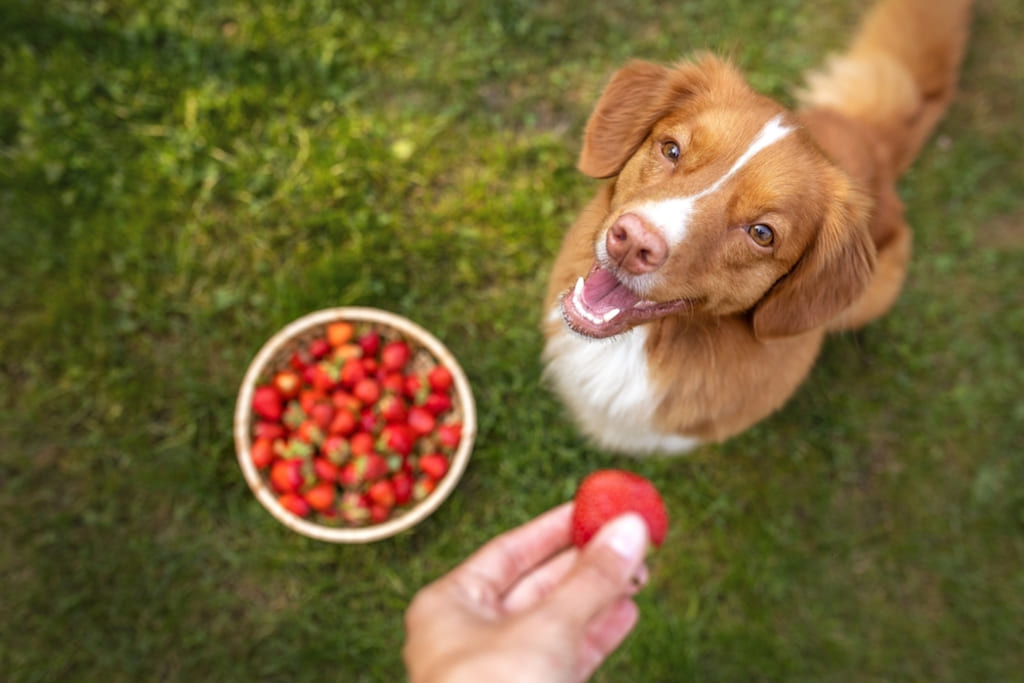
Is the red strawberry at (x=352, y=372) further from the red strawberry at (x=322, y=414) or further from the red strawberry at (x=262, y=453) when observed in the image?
the red strawberry at (x=262, y=453)

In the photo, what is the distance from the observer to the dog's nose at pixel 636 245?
5.82ft

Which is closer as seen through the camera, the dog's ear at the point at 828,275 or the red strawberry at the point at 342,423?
the dog's ear at the point at 828,275

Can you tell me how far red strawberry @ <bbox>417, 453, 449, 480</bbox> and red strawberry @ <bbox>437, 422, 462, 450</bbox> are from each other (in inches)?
2.9

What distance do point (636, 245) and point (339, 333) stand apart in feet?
5.48

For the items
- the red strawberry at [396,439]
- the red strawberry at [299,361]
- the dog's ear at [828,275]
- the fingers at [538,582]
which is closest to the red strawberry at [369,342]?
the red strawberry at [299,361]

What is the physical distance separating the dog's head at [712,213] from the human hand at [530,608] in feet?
2.27

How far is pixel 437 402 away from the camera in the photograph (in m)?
3.04

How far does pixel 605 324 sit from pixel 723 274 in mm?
378

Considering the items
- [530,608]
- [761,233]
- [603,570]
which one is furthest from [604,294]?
[530,608]

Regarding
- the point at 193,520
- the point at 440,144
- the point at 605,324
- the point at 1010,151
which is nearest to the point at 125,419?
the point at 193,520

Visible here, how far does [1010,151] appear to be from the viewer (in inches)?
156

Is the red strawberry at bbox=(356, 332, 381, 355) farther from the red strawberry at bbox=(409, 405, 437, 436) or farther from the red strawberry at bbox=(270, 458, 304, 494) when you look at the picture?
the red strawberry at bbox=(270, 458, 304, 494)

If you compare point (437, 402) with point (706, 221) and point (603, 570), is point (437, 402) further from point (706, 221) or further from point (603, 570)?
point (706, 221)

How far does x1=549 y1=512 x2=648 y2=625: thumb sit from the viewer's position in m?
1.62
